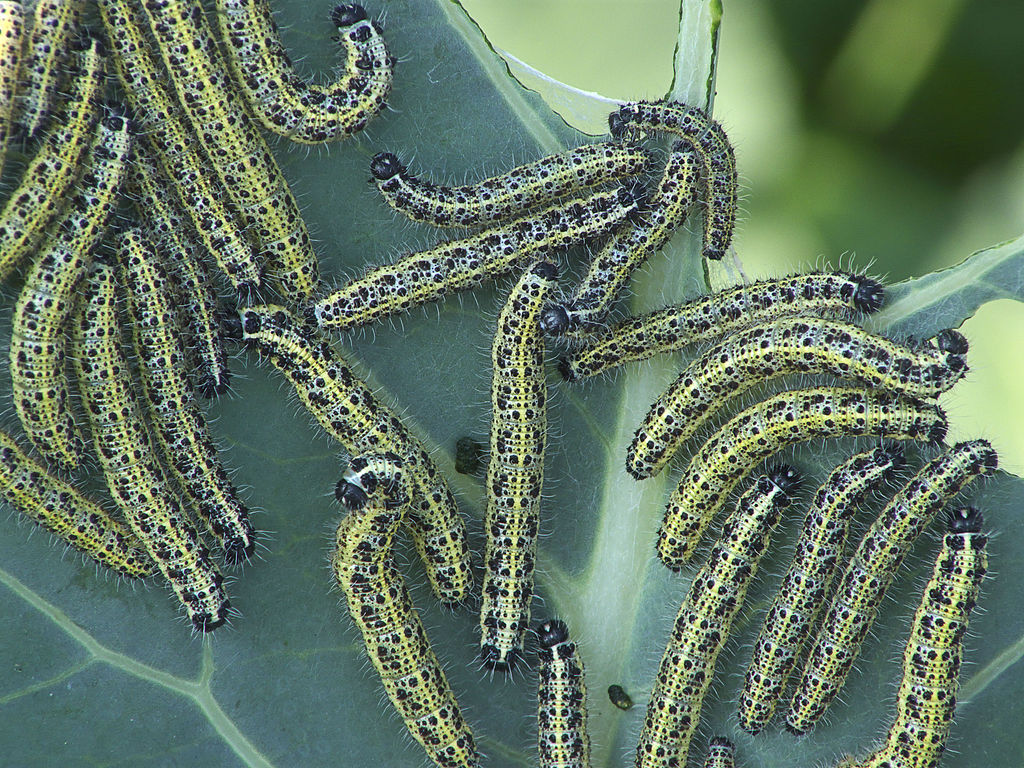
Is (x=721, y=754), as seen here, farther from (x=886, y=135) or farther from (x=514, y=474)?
(x=886, y=135)

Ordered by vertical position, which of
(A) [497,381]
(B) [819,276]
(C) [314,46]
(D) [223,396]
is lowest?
(D) [223,396]

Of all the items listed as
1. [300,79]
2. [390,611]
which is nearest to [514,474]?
[390,611]

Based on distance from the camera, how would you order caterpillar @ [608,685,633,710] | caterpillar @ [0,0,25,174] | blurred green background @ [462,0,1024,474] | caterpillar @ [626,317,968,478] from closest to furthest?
caterpillar @ [0,0,25,174], caterpillar @ [626,317,968,478], caterpillar @ [608,685,633,710], blurred green background @ [462,0,1024,474]

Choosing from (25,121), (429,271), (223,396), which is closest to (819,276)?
(429,271)

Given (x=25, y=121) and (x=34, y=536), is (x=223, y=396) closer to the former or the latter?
(x=34, y=536)

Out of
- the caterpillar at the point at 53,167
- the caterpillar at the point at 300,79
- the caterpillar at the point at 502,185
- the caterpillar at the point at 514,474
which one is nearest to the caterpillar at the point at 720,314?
the caterpillar at the point at 514,474

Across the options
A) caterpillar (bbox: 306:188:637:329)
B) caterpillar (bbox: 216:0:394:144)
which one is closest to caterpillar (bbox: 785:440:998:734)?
caterpillar (bbox: 306:188:637:329)

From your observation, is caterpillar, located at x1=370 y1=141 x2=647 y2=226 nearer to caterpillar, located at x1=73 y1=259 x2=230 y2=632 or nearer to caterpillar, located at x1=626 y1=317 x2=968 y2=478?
caterpillar, located at x1=626 y1=317 x2=968 y2=478
